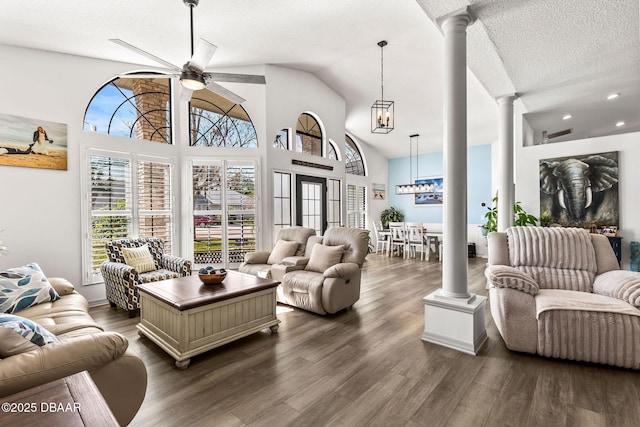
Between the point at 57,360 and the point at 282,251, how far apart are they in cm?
311

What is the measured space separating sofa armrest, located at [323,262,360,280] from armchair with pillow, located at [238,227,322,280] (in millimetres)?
676

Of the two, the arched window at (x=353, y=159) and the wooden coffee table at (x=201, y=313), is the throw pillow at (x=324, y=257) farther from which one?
the arched window at (x=353, y=159)

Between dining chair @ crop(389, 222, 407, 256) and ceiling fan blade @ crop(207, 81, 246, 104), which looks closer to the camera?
ceiling fan blade @ crop(207, 81, 246, 104)

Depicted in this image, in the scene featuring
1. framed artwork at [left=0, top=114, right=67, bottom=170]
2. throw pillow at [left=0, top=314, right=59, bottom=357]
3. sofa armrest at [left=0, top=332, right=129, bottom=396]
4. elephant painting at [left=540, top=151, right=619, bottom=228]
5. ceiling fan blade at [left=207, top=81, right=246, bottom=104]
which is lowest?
sofa armrest at [left=0, top=332, right=129, bottom=396]

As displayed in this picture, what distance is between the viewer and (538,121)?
5969mm

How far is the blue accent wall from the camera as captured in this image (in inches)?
316

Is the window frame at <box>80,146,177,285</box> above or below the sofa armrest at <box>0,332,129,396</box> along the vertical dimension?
above

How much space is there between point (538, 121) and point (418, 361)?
5.96 meters

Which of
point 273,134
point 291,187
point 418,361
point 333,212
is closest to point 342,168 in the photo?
point 333,212

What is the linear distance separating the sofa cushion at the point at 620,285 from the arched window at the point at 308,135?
4.80 meters

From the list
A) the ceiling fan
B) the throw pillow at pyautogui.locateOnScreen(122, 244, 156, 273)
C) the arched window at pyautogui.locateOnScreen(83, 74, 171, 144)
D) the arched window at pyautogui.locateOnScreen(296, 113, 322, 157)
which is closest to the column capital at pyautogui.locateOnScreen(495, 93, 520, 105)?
the arched window at pyautogui.locateOnScreen(296, 113, 322, 157)

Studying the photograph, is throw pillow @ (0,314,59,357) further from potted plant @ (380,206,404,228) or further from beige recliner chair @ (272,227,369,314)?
potted plant @ (380,206,404,228)

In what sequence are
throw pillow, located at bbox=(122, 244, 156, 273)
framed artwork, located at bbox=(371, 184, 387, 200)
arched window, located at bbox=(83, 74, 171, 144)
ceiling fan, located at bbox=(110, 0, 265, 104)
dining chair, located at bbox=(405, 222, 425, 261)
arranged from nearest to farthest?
ceiling fan, located at bbox=(110, 0, 265, 104) < throw pillow, located at bbox=(122, 244, 156, 273) < arched window, located at bbox=(83, 74, 171, 144) < dining chair, located at bbox=(405, 222, 425, 261) < framed artwork, located at bbox=(371, 184, 387, 200)

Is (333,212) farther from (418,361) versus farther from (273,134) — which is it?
(418,361)
